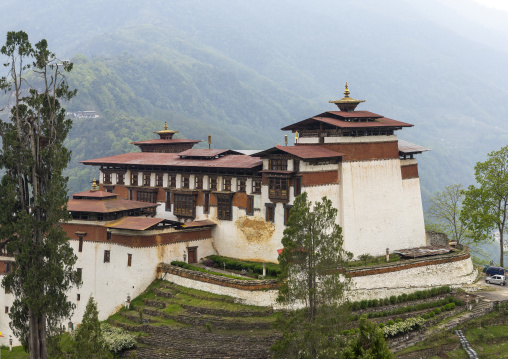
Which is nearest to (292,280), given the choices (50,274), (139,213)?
(50,274)

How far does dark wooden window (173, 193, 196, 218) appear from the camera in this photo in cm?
5347

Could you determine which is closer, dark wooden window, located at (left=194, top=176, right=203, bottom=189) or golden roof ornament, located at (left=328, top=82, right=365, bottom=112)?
golden roof ornament, located at (left=328, top=82, right=365, bottom=112)

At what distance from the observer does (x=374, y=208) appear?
50.7 meters

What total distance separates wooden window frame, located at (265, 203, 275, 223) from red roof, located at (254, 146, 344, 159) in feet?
13.1

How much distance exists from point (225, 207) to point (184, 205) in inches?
178

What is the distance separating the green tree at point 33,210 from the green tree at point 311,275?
12.2 m

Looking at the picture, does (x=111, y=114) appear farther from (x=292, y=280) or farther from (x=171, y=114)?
(x=292, y=280)

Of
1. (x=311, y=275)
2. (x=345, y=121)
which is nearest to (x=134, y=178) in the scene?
(x=345, y=121)

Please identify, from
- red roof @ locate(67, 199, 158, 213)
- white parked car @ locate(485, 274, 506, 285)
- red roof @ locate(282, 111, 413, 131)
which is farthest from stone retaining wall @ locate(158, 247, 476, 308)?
red roof @ locate(282, 111, 413, 131)

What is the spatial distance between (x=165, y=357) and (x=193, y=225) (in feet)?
46.1

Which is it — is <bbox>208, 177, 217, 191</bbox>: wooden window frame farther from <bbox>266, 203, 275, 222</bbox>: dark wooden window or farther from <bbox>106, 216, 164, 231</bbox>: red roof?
<bbox>106, 216, 164, 231</bbox>: red roof

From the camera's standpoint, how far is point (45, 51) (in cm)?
3488

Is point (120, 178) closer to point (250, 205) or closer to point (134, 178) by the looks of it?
point (134, 178)

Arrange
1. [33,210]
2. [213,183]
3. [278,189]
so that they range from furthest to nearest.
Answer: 1. [213,183]
2. [278,189]
3. [33,210]
